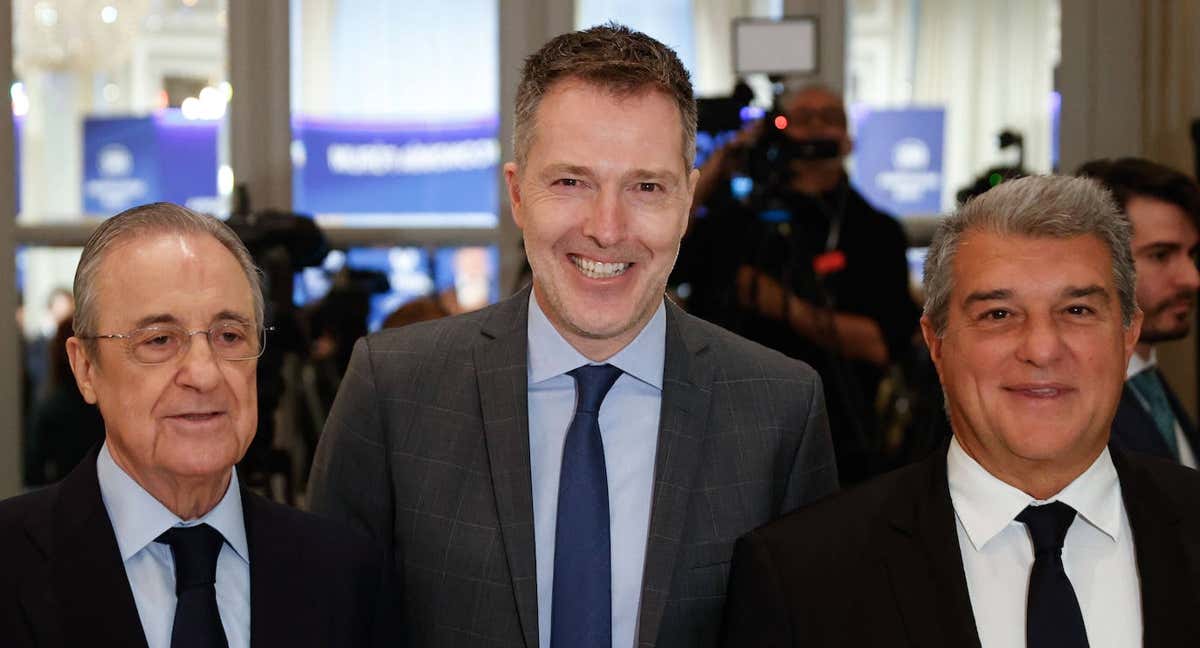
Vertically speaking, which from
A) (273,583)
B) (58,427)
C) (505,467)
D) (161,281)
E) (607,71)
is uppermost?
(607,71)

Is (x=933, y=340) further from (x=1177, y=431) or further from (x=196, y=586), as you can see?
(x=1177, y=431)

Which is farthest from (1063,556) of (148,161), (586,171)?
(148,161)

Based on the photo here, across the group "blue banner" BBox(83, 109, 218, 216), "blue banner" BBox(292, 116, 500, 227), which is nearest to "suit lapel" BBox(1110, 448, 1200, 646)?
"blue banner" BBox(292, 116, 500, 227)

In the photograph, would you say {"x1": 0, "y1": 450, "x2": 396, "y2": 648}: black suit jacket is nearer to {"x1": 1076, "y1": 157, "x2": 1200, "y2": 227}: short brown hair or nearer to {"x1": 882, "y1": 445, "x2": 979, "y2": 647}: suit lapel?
{"x1": 882, "y1": 445, "x2": 979, "y2": 647}: suit lapel

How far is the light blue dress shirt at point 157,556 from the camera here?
63.0 inches

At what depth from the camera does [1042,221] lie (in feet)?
5.53

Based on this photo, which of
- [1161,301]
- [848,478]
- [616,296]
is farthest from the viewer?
[848,478]

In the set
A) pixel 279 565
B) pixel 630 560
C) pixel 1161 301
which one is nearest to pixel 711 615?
pixel 630 560

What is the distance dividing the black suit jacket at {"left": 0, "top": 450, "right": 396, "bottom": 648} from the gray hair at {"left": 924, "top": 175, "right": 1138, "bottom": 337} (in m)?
0.75

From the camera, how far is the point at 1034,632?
1.58 m

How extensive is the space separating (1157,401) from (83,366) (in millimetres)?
1963

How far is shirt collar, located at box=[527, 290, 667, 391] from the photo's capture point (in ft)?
6.10

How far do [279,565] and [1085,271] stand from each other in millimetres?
967

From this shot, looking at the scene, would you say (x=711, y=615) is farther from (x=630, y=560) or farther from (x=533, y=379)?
(x=533, y=379)
